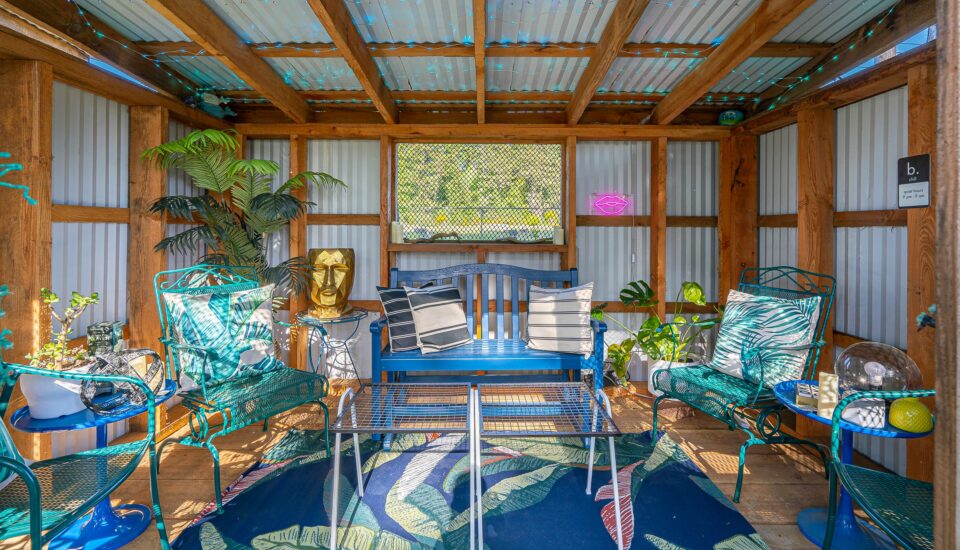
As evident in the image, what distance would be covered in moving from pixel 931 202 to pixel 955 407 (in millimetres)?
2031

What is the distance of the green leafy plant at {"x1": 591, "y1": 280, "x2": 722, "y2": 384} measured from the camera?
13.1ft

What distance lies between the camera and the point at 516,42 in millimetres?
3164

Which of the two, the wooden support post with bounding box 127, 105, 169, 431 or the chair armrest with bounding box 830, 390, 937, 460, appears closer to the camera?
the chair armrest with bounding box 830, 390, 937, 460

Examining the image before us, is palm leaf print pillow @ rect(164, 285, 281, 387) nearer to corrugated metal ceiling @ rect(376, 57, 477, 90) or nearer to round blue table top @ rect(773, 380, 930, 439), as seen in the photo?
corrugated metal ceiling @ rect(376, 57, 477, 90)

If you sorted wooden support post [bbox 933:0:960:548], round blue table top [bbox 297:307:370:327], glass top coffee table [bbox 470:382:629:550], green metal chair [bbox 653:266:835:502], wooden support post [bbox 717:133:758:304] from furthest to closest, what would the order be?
wooden support post [bbox 717:133:758:304]
round blue table top [bbox 297:307:370:327]
green metal chair [bbox 653:266:835:502]
glass top coffee table [bbox 470:382:629:550]
wooden support post [bbox 933:0:960:548]

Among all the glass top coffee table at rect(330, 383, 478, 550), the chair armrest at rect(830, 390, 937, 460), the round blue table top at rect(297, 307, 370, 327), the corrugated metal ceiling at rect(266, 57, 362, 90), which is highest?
the corrugated metal ceiling at rect(266, 57, 362, 90)

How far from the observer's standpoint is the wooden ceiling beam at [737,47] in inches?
96.5

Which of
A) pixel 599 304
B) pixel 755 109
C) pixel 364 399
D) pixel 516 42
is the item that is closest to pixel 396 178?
pixel 516 42

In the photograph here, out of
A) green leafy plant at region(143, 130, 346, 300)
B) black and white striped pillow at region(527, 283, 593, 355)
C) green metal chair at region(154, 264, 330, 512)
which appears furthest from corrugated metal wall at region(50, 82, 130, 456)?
black and white striped pillow at region(527, 283, 593, 355)

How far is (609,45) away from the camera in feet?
9.38

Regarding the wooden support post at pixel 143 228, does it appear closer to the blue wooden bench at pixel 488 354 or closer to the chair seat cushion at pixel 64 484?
the blue wooden bench at pixel 488 354

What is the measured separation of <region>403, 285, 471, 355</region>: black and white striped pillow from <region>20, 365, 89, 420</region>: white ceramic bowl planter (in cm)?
185

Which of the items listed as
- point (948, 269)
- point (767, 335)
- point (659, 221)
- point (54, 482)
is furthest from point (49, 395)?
point (659, 221)

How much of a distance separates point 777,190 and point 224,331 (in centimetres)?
428
